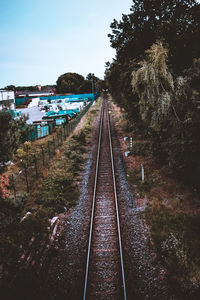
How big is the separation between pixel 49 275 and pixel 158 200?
6.33m

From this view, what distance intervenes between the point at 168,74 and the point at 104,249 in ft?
29.4

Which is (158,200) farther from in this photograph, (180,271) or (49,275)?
(49,275)

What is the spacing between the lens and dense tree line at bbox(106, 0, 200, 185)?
10.5 m

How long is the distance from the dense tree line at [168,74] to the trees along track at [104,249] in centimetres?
400

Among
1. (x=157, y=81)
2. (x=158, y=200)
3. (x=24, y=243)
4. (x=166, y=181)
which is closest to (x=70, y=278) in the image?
(x=24, y=243)

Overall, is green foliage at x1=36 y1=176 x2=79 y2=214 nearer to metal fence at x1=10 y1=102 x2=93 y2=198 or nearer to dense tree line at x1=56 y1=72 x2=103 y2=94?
metal fence at x1=10 y1=102 x2=93 y2=198

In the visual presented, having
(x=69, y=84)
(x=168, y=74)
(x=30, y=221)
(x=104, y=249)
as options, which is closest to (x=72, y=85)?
(x=69, y=84)

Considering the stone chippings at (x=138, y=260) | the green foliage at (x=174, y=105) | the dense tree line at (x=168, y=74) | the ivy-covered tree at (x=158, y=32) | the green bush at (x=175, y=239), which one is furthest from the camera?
the ivy-covered tree at (x=158, y=32)

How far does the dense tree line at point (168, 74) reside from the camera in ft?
34.6

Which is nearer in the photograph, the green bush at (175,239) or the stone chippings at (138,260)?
the stone chippings at (138,260)

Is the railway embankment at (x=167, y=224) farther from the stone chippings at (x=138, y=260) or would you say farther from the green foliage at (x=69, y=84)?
the green foliage at (x=69, y=84)

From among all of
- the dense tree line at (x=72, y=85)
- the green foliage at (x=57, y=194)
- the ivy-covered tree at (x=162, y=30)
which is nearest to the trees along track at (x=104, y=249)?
the green foliage at (x=57, y=194)

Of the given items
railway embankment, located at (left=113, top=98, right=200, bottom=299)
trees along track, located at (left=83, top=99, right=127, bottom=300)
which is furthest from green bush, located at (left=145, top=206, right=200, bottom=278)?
trees along track, located at (left=83, top=99, right=127, bottom=300)

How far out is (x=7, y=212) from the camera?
8.45m
